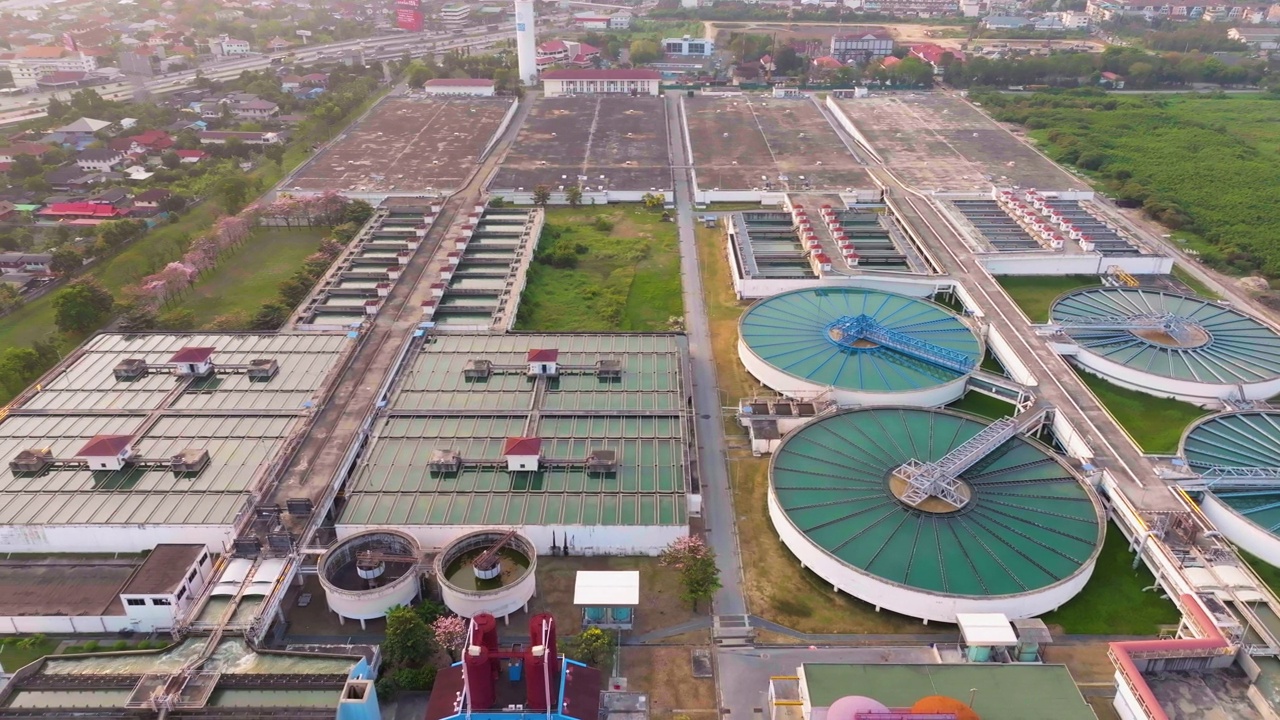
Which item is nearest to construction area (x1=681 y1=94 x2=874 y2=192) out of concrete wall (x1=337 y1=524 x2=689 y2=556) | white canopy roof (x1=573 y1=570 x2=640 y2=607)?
concrete wall (x1=337 y1=524 x2=689 y2=556)

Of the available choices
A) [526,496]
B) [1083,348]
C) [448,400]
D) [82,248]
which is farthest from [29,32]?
[1083,348]

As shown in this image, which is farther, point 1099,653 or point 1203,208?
point 1203,208

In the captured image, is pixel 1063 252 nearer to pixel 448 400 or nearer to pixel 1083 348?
pixel 1083 348

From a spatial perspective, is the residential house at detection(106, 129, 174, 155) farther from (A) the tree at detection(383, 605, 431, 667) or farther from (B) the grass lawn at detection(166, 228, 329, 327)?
(A) the tree at detection(383, 605, 431, 667)

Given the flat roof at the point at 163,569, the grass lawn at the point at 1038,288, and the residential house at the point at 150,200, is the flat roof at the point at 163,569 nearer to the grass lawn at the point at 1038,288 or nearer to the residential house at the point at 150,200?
the residential house at the point at 150,200

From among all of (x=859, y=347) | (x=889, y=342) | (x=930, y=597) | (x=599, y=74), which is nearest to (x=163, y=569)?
(x=930, y=597)

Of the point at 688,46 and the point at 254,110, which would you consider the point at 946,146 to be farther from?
the point at 254,110

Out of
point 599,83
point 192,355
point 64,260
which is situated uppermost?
point 599,83
